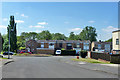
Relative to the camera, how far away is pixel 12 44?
70.1 meters

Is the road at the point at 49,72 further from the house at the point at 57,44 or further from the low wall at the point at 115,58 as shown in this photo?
the house at the point at 57,44

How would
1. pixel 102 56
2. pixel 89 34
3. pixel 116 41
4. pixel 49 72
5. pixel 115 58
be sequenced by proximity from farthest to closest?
1. pixel 89 34
2. pixel 116 41
3. pixel 102 56
4. pixel 115 58
5. pixel 49 72

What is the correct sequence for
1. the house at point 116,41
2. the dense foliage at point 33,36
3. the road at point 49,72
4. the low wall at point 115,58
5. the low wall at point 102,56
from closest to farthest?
the road at point 49,72, the low wall at point 115,58, the low wall at point 102,56, the house at point 116,41, the dense foliage at point 33,36

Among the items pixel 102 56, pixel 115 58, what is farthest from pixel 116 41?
pixel 115 58

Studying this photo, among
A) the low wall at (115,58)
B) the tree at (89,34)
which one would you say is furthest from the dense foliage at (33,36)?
the low wall at (115,58)

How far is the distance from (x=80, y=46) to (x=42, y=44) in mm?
18246

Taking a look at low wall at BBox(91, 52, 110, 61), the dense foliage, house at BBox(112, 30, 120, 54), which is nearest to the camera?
low wall at BBox(91, 52, 110, 61)

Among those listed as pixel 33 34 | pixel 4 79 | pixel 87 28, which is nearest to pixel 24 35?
pixel 33 34

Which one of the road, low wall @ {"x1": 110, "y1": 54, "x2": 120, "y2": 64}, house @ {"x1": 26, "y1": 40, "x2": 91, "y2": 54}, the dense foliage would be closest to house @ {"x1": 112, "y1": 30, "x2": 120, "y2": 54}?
low wall @ {"x1": 110, "y1": 54, "x2": 120, "y2": 64}

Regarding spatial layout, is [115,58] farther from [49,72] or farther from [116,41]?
[49,72]

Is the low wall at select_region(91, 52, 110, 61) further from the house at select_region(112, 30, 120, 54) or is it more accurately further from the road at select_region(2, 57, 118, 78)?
the road at select_region(2, 57, 118, 78)

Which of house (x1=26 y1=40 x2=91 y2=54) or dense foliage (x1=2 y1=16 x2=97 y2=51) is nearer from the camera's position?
dense foliage (x1=2 y1=16 x2=97 y2=51)

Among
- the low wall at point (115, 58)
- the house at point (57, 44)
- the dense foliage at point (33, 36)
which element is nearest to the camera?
the low wall at point (115, 58)

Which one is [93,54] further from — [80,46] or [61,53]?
[80,46]
